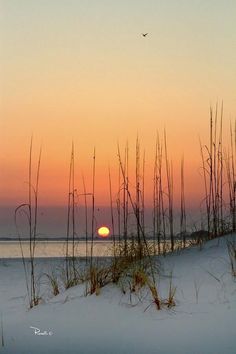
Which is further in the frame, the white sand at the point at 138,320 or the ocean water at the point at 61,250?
the ocean water at the point at 61,250

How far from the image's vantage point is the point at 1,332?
8.57 feet

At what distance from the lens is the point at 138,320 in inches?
99.8

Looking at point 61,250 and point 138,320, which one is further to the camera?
point 61,250

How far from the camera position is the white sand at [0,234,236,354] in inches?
93.4

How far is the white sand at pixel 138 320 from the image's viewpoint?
2.37 m
